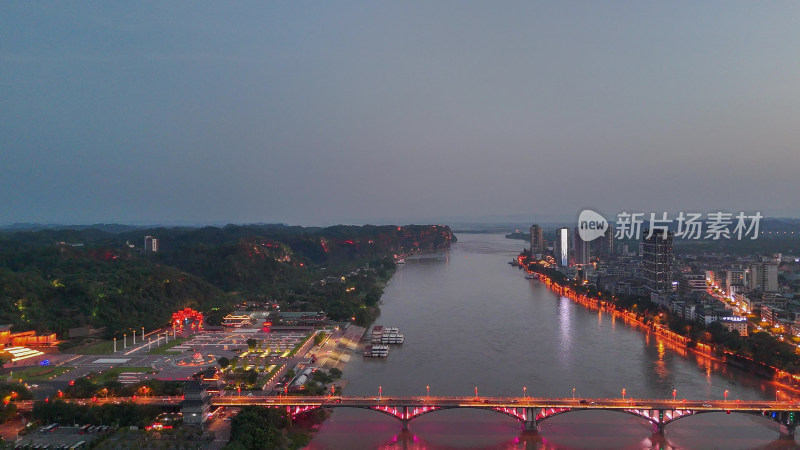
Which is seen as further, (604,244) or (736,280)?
(604,244)

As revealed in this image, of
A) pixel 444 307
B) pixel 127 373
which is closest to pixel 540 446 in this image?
pixel 127 373

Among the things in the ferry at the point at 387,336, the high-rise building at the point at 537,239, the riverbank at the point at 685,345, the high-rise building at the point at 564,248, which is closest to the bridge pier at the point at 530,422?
the riverbank at the point at 685,345

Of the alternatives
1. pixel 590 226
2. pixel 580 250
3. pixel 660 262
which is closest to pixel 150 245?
pixel 580 250

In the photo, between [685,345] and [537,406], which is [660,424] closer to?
[537,406]

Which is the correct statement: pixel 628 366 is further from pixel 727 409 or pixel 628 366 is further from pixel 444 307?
pixel 444 307

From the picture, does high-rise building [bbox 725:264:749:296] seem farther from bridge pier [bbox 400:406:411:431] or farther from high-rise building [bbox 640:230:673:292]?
bridge pier [bbox 400:406:411:431]

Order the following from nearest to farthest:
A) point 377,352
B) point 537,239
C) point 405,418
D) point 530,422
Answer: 1. point 530,422
2. point 405,418
3. point 377,352
4. point 537,239
